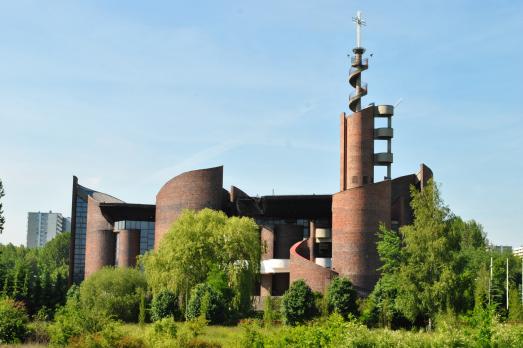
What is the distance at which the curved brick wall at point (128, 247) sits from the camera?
77438 millimetres

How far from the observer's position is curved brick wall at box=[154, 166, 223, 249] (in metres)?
67.8

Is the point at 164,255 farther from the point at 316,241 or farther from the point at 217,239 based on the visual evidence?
the point at 316,241

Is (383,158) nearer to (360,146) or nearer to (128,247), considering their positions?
(360,146)

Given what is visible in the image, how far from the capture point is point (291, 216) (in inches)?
2960

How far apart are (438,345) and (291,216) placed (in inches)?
2058

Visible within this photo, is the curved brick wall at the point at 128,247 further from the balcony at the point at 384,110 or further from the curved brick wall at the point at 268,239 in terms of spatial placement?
the balcony at the point at 384,110

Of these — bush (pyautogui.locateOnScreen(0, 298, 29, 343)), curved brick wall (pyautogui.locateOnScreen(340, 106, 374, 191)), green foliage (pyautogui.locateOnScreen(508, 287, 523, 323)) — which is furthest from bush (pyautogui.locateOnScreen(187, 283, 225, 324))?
green foliage (pyautogui.locateOnScreen(508, 287, 523, 323))

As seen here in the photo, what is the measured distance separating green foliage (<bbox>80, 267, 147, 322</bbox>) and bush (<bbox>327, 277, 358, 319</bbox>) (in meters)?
14.9

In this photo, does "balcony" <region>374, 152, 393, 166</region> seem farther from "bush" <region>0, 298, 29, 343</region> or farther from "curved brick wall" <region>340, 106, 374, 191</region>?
"bush" <region>0, 298, 29, 343</region>

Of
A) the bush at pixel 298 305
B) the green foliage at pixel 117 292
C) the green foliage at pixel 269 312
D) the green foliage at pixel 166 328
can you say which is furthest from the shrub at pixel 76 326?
the green foliage at pixel 117 292

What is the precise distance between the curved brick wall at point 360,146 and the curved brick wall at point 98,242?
97.0 ft

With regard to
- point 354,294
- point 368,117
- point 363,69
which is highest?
point 363,69

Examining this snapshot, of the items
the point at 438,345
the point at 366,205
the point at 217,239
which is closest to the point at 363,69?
the point at 366,205

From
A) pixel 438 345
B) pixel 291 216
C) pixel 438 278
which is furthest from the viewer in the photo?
pixel 291 216
